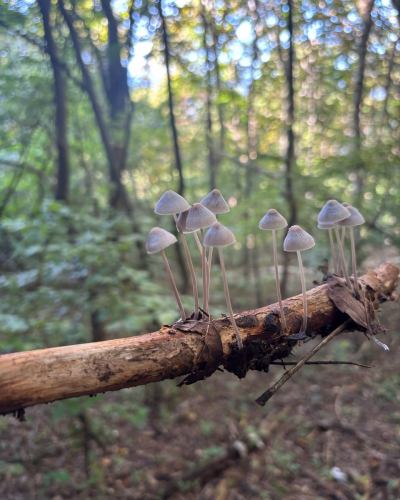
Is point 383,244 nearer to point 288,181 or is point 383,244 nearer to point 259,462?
point 288,181

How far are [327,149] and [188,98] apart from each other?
369 centimetres

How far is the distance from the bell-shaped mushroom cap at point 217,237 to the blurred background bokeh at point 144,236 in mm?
1760

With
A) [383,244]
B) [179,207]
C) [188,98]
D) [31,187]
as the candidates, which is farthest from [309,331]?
[188,98]

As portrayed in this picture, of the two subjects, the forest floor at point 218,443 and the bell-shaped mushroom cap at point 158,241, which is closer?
the bell-shaped mushroom cap at point 158,241

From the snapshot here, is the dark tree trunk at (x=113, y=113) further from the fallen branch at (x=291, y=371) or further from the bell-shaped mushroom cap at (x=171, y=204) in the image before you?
the fallen branch at (x=291, y=371)

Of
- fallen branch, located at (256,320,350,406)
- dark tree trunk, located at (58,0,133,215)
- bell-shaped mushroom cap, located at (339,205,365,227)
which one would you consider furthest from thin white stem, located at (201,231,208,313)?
dark tree trunk, located at (58,0,133,215)

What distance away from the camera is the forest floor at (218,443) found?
449 cm

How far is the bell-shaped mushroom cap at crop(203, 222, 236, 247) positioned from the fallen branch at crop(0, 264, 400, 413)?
366 mm

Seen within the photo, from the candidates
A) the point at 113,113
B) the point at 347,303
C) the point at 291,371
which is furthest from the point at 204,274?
the point at 113,113

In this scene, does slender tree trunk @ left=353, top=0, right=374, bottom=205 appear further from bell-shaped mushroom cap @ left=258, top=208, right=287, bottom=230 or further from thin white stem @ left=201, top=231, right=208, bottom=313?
thin white stem @ left=201, top=231, right=208, bottom=313

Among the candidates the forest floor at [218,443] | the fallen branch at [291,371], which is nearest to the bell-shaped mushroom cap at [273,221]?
the fallen branch at [291,371]

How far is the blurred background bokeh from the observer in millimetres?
4039

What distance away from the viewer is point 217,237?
1794 mm

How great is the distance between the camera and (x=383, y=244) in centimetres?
A: 550
